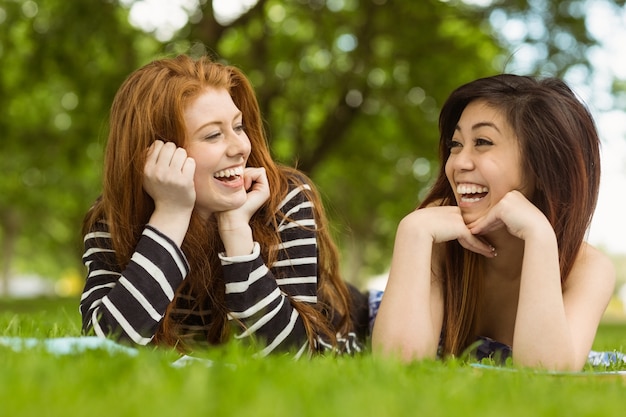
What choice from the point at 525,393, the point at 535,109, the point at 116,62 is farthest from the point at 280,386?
the point at 116,62

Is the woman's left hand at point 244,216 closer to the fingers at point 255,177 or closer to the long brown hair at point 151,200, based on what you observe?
the fingers at point 255,177

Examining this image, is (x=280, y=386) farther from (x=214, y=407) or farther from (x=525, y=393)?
(x=525, y=393)

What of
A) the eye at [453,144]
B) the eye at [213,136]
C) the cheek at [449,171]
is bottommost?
the cheek at [449,171]

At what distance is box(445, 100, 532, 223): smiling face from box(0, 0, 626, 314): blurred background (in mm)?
5669

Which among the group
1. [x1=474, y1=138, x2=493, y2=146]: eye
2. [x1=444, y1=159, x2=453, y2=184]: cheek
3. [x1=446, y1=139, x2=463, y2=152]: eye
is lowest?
[x1=444, y1=159, x2=453, y2=184]: cheek

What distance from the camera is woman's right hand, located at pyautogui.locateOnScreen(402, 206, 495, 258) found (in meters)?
3.61

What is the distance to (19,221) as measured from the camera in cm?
3055

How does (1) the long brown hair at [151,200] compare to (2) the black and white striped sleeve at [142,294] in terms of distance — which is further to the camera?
(1) the long brown hair at [151,200]

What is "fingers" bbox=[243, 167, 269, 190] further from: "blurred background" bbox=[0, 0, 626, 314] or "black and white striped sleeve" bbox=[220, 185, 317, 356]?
"blurred background" bbox=[0, 0, 626, 314]

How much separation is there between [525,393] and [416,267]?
1.41 meters

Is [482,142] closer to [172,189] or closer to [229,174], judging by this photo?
[229,174]

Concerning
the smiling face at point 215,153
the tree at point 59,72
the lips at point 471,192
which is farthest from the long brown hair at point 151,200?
the tree at point 59,72

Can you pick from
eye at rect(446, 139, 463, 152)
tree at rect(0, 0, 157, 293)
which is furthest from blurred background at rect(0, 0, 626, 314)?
eye at rect(446, 139, 463, 152)

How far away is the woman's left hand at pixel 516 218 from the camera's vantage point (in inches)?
135
